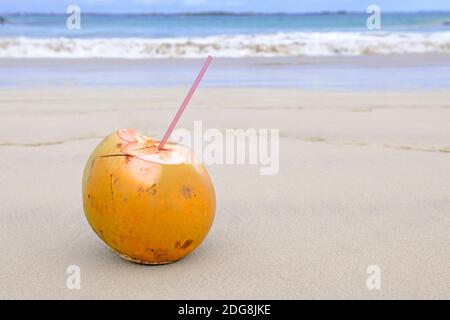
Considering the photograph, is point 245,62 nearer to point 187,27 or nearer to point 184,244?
point 184,244

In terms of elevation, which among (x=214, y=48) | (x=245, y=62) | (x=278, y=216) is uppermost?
(x=214, y=48)

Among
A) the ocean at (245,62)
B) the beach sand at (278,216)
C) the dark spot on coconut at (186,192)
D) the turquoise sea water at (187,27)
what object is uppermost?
the turquoise sea water at (187,27)

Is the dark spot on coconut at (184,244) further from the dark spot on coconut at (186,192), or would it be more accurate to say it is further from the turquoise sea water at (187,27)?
the turquoise sea water at (187,27)

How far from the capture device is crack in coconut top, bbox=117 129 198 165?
2.26 meters

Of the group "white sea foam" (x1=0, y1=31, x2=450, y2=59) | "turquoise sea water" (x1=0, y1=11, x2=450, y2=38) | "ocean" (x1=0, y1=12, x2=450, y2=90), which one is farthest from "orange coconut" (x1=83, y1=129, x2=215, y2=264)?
"turquoise sea water" (x1=0, y1=11, x2=450, y2=38)

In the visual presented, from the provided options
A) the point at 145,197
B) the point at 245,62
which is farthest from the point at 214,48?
the point at 145,197

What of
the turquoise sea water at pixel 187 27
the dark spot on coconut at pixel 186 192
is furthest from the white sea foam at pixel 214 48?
the dark spot on coconut at pixel 186 192

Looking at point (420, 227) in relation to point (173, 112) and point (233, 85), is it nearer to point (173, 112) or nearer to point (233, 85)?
point (173, 112)

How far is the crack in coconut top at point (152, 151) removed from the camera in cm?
226

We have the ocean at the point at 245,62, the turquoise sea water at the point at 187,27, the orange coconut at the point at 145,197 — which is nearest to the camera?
the orange coconut at the point at 145,197

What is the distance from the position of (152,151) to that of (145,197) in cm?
17

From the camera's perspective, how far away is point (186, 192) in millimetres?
2250

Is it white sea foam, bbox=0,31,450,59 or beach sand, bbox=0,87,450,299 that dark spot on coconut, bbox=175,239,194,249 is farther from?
white sea foam, bbox=0,31,450,59
